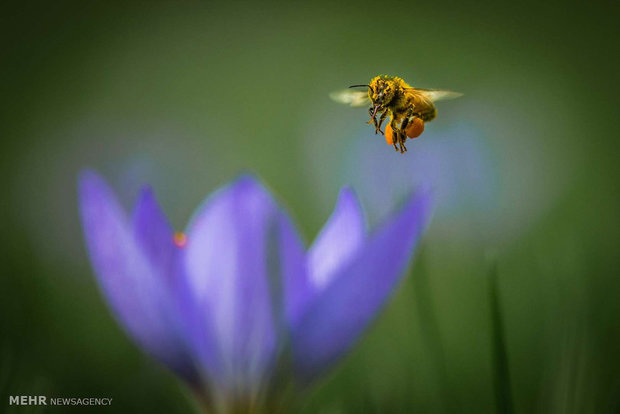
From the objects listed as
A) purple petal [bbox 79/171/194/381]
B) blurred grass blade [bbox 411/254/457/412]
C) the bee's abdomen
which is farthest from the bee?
purple petal [bbox 79/171/194/381]

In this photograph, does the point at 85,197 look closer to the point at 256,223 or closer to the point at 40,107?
the point at 256,223

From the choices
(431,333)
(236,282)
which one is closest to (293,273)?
(236,282)

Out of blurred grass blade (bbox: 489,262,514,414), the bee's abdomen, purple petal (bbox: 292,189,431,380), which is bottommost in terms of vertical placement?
blurred grass blade (bbox: 489,262,514,414)

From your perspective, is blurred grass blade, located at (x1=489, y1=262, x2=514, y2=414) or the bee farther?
the bee

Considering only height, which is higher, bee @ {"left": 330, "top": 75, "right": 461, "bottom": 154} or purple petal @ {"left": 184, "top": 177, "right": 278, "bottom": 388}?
bee @ {"left": 330, "top": 75, "right": 461, "bottom": 154}

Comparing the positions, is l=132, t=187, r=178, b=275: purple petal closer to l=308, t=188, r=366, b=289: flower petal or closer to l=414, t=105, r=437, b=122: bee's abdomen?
l=308, t=188, r=366, b=289: flower petal

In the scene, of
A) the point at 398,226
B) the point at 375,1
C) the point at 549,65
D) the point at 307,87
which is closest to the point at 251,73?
the point at 307,87

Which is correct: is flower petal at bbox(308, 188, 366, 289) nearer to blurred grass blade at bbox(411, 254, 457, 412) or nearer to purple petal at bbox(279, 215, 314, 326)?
purple petal at bbox(279, 215, 314, 326)

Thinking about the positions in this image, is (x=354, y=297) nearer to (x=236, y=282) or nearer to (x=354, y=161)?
(x=236, y=282)
